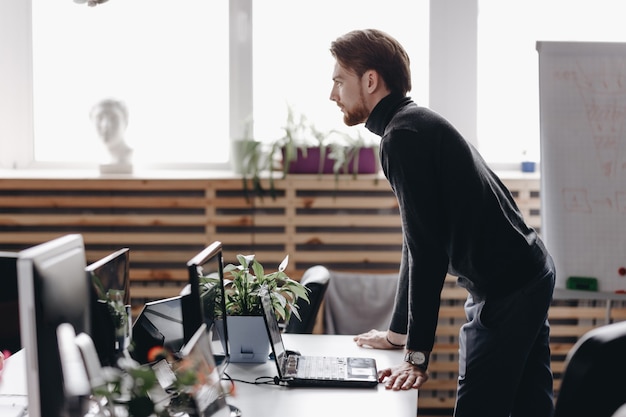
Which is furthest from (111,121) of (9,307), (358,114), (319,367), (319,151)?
(319,367)

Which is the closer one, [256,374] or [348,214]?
[256,374]

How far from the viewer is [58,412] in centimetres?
145

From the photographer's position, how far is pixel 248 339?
2195mm

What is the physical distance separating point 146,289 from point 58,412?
224 cm

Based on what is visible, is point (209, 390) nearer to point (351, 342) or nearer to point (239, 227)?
point (351, 342)

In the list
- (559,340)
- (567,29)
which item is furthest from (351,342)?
(567,29)

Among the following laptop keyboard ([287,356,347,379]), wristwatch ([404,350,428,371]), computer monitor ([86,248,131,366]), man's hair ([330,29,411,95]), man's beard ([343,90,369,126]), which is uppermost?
man's hair ([330,29,411,95])

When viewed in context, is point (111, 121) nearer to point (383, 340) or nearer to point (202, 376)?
point (383, 340)

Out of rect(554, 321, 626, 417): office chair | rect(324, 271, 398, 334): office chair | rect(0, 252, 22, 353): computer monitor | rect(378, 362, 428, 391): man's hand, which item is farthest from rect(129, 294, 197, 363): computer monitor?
rect(324, 271, 398, 334): office chair

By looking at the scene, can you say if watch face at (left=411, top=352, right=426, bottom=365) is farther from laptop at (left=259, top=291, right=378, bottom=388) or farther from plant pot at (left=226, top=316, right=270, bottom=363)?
plant pot at (left=226, top=316, right=270, bottom=363)

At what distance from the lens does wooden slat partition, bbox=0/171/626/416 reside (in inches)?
144

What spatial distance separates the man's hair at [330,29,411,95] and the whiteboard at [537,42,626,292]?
1.03m

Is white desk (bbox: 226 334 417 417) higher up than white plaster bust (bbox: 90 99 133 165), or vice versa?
white plaster bust (bbox: 90 99 133 165)

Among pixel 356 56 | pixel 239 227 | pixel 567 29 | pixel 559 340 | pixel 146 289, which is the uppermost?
pixel 567 29
